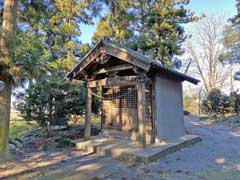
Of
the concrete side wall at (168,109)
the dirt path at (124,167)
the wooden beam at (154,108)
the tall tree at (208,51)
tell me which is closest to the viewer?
the dirt path at (124,167)

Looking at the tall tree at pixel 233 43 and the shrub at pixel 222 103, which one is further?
the shrub at pixel 222 103

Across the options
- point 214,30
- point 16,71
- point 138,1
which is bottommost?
point 16,71

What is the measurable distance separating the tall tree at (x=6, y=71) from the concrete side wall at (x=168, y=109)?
15.8 ft

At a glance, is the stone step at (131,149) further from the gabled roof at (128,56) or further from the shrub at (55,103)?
the gabled roof at (128,56)

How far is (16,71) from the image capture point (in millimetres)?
5348

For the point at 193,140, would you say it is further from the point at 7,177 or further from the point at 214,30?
the point at 214,30

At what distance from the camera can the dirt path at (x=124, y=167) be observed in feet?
15.6

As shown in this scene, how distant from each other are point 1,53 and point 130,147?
4.60 meters

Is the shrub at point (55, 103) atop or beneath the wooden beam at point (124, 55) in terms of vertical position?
beneath

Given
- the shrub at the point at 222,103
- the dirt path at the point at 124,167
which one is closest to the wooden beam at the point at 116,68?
the dirt path at the point at 124,167

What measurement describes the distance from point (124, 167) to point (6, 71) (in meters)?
3.89

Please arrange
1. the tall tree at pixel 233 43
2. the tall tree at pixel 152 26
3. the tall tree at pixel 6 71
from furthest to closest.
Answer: the tall tree at pixel 233 43 < the tall tree at pixel 152 26 < the tall tree at pixel 6 71

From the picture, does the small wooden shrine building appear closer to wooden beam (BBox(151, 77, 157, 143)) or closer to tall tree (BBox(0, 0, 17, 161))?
wooden beam (BBox(151, 77, 157, 143))

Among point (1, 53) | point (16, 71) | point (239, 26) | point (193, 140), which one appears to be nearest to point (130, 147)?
point (193, 140)
